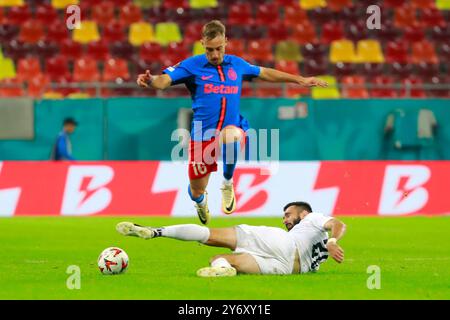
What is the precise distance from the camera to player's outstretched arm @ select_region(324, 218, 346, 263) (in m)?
10.8

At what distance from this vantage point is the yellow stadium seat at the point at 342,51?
94.3 feet

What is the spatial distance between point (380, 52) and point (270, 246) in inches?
720

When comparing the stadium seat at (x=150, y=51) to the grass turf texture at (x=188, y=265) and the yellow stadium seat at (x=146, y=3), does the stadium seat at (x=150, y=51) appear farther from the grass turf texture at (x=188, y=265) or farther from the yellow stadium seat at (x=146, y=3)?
the grass turf texture at (x=188, y=265)

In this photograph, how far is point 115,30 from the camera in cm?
2836

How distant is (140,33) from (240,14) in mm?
2643

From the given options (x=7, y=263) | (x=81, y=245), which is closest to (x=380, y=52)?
(x=81, y=245)

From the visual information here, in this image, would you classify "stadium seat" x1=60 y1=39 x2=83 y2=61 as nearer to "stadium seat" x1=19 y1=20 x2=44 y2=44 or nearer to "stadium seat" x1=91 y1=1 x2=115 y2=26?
"stadium seat" x1=19 y1=20 x2=44 y2=44

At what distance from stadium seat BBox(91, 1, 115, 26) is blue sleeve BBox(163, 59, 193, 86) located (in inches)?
609

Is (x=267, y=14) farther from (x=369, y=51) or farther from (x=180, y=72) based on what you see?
(x=180, y=72)

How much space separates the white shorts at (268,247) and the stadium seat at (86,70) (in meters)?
15.3

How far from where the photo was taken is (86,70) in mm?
26922

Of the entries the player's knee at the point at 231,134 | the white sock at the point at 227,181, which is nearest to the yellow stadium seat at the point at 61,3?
the white sock at the point at 227,181

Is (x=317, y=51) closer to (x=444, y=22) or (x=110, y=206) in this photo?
(x=444, y=22)

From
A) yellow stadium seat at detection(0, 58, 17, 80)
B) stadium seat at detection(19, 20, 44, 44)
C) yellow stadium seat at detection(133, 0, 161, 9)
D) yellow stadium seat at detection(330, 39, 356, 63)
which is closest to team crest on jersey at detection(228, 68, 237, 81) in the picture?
yellow stadium seat at detection(0, 58, 17, 80)
